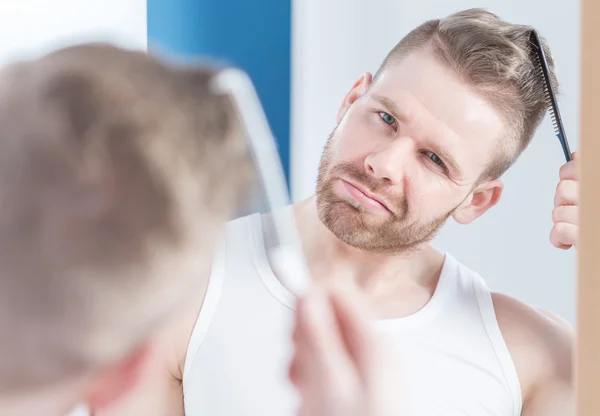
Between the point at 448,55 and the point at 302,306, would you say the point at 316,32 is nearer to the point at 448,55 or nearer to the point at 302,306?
the point at 448,55

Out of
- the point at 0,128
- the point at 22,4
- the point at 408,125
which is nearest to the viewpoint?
the point at 0,128

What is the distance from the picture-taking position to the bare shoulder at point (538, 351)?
1.78 ft

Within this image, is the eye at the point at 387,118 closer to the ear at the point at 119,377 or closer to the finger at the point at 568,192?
the finger at the point at 568,192

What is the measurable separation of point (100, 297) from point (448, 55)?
0.41 meters

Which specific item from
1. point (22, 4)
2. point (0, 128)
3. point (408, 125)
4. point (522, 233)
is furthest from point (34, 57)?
point (522, 233)

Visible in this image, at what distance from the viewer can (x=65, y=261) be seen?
19 centimetres

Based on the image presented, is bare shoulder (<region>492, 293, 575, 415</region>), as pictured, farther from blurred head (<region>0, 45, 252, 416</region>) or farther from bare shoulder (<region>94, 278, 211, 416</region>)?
blurred head (<region>0, 45, 252, 416</region>)

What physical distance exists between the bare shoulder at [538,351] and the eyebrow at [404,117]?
0.37 ft

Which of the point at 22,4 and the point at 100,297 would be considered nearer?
the point at 100,297

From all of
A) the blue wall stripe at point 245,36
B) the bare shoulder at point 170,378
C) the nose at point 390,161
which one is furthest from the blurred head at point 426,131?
the blue wall stripe at point 245,36

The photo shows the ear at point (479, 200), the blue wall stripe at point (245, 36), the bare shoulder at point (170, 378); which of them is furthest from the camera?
the blue wall stripe at point (245, 36)

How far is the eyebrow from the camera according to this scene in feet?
1.77

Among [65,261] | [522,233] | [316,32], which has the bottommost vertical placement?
[522,233]

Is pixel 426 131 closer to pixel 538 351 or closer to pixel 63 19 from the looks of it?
pixel 538 351
